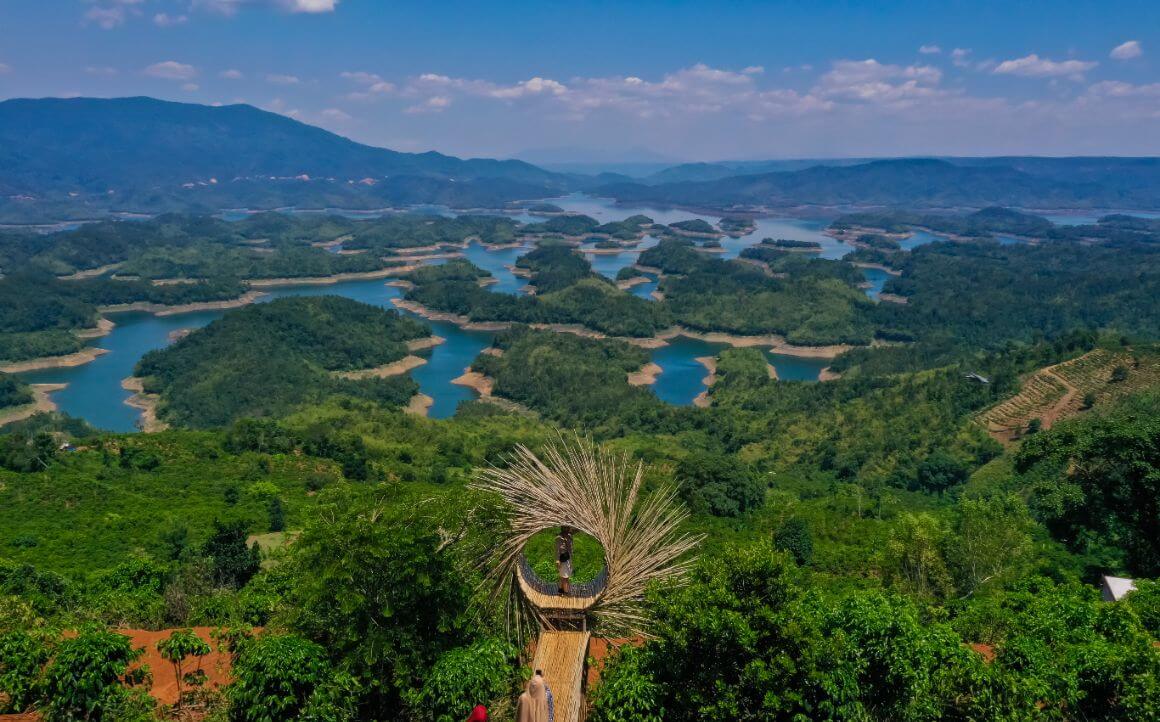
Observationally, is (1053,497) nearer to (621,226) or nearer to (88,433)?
(88,433)

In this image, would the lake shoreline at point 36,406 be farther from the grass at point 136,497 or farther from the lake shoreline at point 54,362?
the grass at point 136,497

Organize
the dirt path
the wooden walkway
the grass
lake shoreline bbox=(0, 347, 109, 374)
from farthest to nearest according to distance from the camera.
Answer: lake shoreline bbox=(0, 347, 109, 374) → the dirt path → the grass → the wooden walkway

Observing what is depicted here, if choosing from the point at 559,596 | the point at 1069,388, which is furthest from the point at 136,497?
the point at 1069,388

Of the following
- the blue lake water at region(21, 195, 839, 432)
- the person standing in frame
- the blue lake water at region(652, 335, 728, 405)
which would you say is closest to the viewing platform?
the person standing in frame

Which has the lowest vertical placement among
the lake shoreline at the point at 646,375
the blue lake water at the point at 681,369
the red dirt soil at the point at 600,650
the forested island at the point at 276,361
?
the blue lake water at the point at 681,369

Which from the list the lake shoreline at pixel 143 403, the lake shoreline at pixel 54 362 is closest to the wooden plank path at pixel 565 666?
the lake shoreline at pixel 143 403

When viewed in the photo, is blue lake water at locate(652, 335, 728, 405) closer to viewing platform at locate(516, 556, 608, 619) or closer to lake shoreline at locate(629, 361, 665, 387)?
lake shoreline at locate(629, 361, 665, 387)
